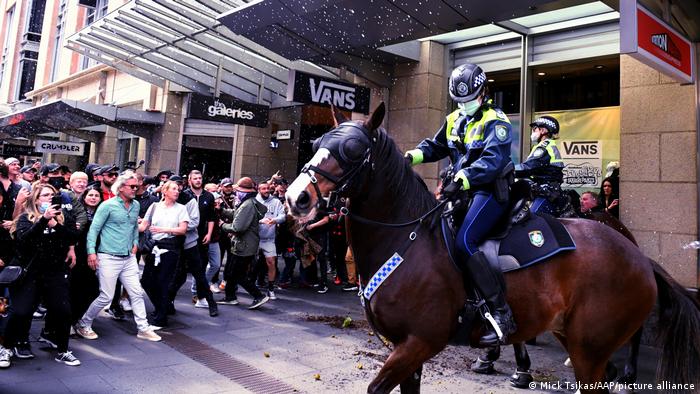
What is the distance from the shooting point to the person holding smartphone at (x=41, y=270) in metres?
5.27

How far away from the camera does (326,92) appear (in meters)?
10.4

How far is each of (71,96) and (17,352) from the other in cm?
2709

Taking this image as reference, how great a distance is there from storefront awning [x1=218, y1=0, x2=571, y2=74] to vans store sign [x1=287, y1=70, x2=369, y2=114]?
1.72ft

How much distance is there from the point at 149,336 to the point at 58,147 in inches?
851

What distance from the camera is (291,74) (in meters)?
9.98

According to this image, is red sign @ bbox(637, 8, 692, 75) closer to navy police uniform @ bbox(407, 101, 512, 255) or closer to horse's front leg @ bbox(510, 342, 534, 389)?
navy police uniform @ bbox(407, 101, 512, 255)

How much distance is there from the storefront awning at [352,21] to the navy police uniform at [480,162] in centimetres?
443

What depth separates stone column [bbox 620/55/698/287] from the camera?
746cm

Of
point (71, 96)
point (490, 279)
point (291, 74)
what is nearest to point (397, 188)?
point (490, 279)

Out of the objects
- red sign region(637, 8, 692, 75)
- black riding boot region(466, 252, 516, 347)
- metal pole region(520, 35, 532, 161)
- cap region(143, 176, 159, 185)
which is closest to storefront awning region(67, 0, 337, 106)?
cap region(143, 176, 159, 185)

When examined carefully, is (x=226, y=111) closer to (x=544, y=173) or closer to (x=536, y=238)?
(x=544, y=173)

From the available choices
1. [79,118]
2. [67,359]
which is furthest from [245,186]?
[79,118]

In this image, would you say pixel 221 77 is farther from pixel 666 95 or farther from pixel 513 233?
pixel 513 233

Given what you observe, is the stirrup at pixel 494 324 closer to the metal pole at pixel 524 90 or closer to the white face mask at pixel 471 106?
the white face mask at pixel 471 106
